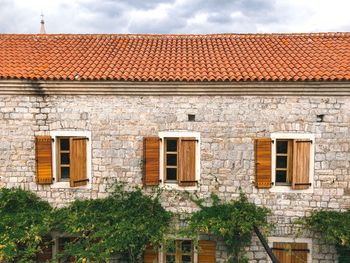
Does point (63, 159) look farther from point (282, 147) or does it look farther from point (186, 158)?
point (282, 147)

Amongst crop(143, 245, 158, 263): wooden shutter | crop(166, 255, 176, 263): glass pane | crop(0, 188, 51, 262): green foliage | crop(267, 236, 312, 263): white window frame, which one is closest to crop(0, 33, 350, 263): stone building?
crop(267, 236, 312, 263): white window frame

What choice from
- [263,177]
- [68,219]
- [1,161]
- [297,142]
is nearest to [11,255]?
[68,219]

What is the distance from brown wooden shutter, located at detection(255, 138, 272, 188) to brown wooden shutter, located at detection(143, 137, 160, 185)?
2747mm

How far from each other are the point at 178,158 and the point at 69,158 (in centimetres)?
313

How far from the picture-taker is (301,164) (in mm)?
7473

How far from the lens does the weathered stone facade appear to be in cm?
752

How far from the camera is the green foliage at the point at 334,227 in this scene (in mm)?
6734

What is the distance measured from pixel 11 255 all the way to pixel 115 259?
9.14ft

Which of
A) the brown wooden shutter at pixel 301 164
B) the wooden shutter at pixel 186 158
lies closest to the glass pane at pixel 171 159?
the wooden shutter at pixel 186 158

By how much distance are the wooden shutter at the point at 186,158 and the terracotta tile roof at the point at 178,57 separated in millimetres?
1718

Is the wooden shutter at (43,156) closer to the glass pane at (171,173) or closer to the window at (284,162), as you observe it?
the glass pane at (171,173)

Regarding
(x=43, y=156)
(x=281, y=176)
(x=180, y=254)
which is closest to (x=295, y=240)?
(x=281, y=176)

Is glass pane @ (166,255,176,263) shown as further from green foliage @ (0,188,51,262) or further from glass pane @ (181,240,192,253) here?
green foliage @ (0,188,51,262)

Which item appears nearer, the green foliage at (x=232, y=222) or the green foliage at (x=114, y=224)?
the green foliage at (x=114, y=224)
